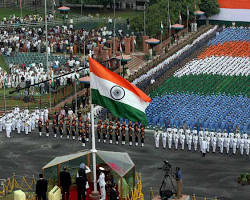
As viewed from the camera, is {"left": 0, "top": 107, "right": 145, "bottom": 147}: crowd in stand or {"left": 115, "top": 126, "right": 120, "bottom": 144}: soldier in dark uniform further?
{"left": 0, "top": 107, "right": 145, "bottom": 147}: crowd in stand

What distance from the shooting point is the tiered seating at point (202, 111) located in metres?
55.9

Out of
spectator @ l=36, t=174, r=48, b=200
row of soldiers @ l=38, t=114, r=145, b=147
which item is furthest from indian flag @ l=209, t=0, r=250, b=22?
spectator @ l=36, t=174, r=48, b=200

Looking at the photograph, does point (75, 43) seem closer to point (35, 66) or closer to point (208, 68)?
point (35, 66)

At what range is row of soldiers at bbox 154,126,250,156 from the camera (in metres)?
51.9

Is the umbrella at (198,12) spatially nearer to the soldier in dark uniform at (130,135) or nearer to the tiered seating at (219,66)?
the tiered seating at (219,66)

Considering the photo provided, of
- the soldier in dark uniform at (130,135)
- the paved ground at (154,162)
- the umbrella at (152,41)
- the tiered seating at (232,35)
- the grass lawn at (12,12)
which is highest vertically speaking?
the grass lawn at (12,12)

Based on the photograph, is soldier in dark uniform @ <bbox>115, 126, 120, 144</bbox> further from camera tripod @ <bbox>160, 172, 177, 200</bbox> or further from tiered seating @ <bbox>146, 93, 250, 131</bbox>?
camera tripod @ <bbox>160, 172, 177, 200</bbox>

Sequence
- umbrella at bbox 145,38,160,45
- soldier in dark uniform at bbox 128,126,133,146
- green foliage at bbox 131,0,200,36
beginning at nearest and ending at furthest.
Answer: soldier in dark uniform at bbox 128,126,133,146
umbrella at bbox 145,38,160,45
green foliage at bbox 131,0,200,36

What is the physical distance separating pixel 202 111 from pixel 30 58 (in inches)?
872

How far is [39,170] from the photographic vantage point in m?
48.4

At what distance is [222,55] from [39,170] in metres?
33.7

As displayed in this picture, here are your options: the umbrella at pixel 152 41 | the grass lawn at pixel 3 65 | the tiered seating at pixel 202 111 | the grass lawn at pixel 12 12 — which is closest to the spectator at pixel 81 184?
the tiered seating at pixel 202 111

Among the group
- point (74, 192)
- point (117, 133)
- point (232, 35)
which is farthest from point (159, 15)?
point (74, 192)

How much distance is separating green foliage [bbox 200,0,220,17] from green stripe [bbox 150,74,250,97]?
23.6 m
